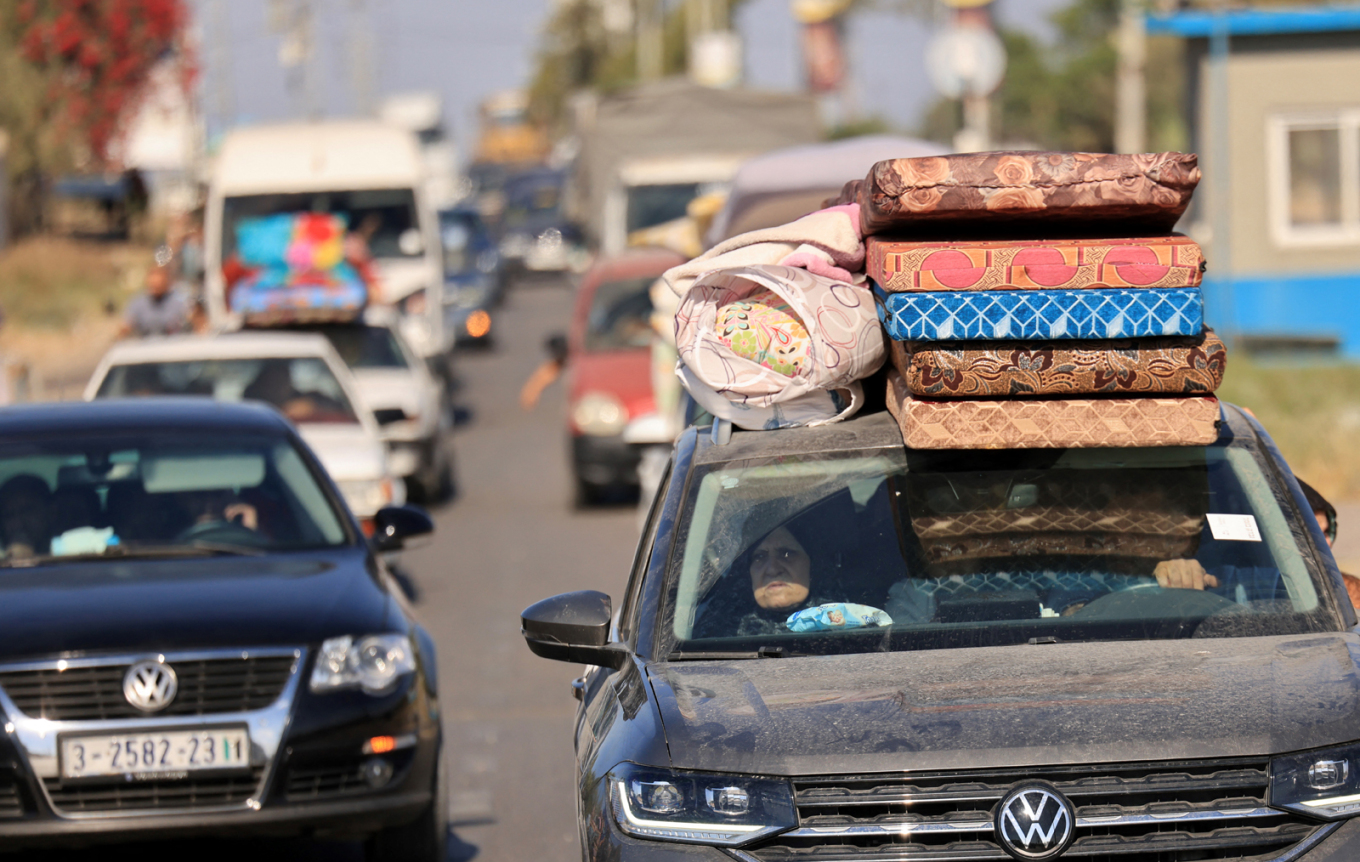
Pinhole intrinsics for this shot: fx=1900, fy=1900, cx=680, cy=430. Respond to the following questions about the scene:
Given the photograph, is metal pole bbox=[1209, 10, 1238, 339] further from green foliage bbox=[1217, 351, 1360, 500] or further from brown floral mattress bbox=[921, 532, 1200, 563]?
brown floral mattress bbox=[921, 532, 1200, 563]

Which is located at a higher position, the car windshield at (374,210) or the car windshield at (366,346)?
the car windshield at (374,210)

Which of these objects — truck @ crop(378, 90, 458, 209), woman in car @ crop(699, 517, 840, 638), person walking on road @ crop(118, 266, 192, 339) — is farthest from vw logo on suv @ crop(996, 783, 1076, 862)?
truck @ crop(378, 90, 458, 209)

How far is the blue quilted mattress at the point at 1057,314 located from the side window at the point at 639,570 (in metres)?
0.89

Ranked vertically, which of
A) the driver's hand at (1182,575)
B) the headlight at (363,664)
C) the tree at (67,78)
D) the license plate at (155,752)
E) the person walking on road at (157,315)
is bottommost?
the license plate at (155,752)

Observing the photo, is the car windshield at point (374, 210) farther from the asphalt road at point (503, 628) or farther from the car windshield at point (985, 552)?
the car windshield at point (985, 552)

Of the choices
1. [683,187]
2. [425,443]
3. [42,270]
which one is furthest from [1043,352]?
[42,270]

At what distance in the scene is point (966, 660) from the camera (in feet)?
13.9

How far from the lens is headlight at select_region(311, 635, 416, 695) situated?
19.3 ft

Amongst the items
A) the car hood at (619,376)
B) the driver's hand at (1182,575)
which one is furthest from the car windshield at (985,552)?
the car hood at (619,376)

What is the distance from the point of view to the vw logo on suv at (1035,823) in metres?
3.59

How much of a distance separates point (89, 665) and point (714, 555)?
2086 mm

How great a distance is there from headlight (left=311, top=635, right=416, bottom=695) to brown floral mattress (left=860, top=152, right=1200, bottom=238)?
91.7 inches

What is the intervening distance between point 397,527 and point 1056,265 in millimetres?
3432

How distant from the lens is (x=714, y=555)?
4742 mm
